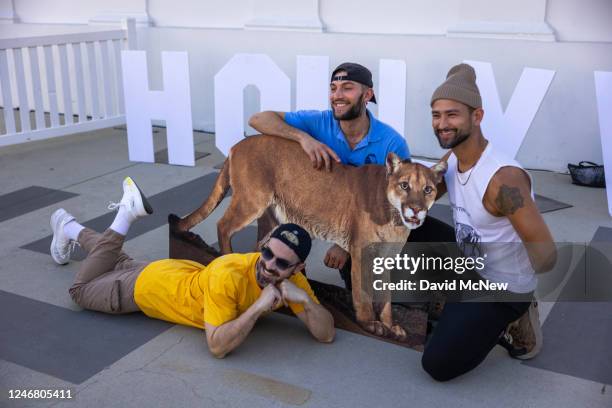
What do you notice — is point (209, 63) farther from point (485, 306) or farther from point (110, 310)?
point (485, 306)

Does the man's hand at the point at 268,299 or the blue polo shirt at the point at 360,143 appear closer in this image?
the man's hand at the point at 268,299

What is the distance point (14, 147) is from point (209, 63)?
107 inches

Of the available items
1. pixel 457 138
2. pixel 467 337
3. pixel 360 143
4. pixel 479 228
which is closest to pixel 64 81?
pixel 360 143

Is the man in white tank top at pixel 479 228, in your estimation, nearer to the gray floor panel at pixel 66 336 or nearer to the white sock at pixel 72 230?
the gray floor panel at pixel 66 336

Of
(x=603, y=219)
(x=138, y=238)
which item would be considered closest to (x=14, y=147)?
(x=138, y=238)

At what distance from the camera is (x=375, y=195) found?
383 centimetres

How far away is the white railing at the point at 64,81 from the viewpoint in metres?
7.77

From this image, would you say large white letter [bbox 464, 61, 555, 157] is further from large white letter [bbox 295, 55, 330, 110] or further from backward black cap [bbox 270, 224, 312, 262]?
backward black cap [bbox 270, 224, 312, 262]

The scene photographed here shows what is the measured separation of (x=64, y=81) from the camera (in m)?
8.41

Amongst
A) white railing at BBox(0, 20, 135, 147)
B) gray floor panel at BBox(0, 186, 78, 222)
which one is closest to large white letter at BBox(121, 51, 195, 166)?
white railing at BBox(0, 20, 135, 147)

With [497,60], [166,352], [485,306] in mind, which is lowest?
[166,352]

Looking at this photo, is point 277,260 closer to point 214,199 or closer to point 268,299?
point 268,299

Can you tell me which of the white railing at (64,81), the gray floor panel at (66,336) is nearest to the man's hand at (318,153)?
the gray floor panel at (66,336)

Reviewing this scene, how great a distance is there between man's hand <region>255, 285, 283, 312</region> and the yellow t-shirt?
0.51 ft
